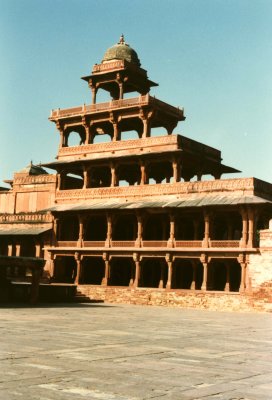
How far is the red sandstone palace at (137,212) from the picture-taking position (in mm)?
35219

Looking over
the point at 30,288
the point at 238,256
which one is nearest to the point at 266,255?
the point at 238,256

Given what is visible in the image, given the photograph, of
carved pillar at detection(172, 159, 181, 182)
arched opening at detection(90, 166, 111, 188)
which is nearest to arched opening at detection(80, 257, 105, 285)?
arched opening at detection(90, 166, 111, 188)

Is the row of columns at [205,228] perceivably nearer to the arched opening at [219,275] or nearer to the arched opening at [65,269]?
the arched opening at [65,269]

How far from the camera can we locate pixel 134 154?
133 ft

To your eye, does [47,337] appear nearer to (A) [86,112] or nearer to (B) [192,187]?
(B) [192,187]

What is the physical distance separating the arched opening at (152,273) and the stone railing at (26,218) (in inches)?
332

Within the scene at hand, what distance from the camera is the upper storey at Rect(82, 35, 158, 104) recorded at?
43.8 m

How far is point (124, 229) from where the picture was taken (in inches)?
1764

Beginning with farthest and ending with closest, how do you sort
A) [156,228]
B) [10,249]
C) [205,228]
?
[10,249] → [156,228] → [205,228]

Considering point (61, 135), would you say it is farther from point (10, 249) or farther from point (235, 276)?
point (235, 276)

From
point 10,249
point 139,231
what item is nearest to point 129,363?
point 139,231

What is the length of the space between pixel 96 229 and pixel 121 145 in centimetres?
752

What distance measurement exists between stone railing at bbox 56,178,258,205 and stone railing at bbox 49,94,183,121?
19.7 ft

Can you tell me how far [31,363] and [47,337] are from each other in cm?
454
